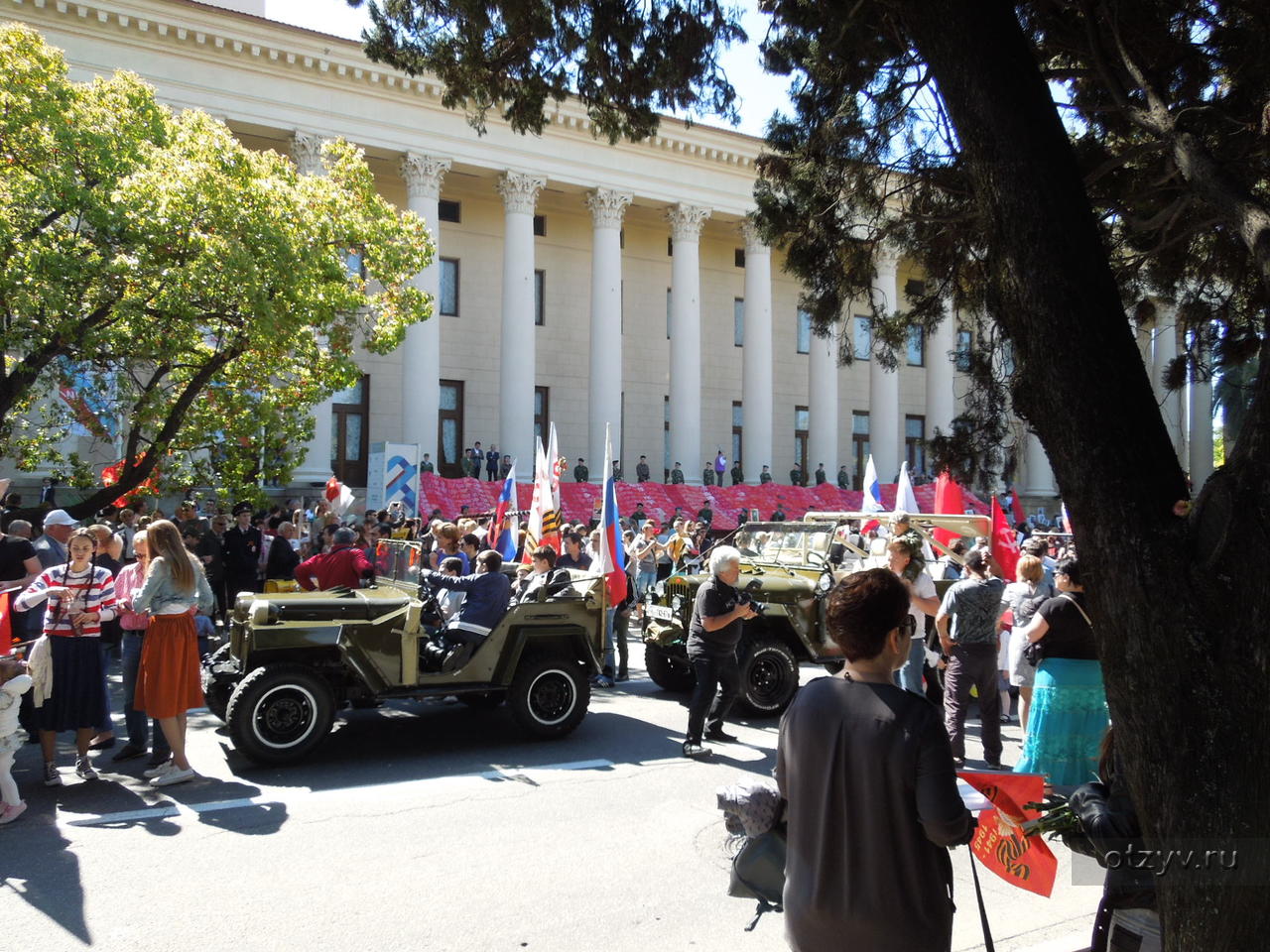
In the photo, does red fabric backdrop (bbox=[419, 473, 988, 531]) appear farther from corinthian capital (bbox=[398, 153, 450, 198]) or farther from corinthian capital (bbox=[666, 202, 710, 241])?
corinthian capital (bbox=[666, 202, 710, 241])

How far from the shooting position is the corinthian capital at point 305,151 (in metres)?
28.5

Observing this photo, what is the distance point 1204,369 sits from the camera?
6520mm

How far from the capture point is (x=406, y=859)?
573 centimetres

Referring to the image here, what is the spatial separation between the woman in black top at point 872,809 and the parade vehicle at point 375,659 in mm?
A: 5765

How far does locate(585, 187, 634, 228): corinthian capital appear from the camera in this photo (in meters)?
33.5

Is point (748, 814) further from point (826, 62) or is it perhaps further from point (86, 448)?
point (86, 448)

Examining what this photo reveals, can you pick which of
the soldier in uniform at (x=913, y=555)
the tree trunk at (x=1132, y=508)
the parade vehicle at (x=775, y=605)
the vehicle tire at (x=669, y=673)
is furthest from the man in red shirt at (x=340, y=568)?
the tree trunk at (x=1132, y=508)

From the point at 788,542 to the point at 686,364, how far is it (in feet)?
74.5

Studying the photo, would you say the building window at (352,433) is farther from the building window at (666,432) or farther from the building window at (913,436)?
the building window at (913,436)

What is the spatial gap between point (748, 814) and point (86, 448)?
26.8 meters

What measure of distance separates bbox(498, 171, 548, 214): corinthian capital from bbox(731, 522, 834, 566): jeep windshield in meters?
22.0

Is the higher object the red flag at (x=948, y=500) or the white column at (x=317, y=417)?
the white column at (x=317, y=417)

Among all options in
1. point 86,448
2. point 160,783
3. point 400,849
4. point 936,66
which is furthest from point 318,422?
point 936,66

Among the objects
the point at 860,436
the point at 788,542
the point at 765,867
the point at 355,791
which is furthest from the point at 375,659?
the point at 860,436
